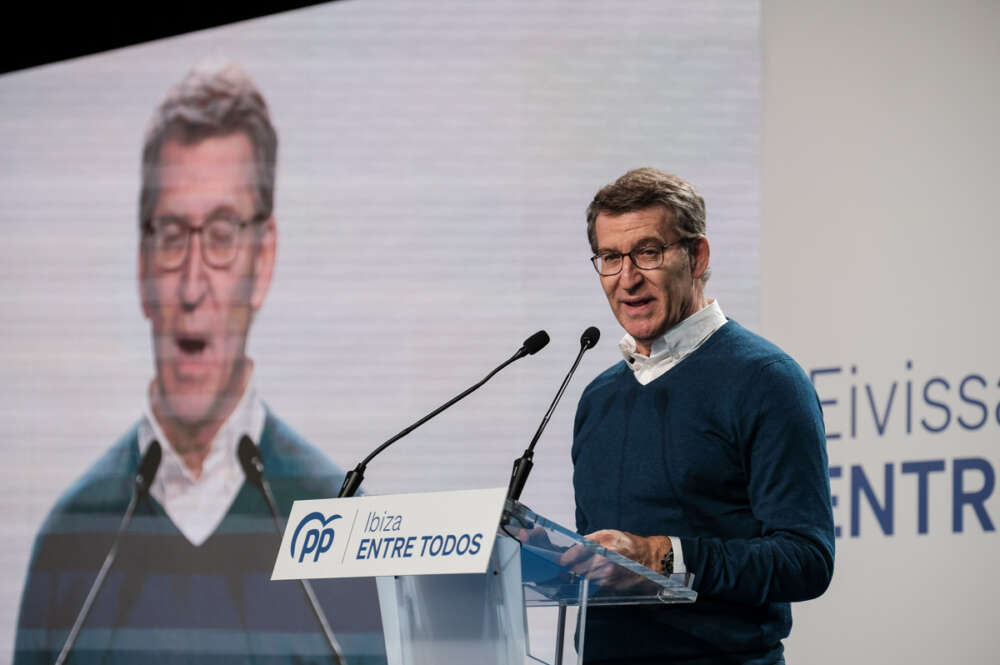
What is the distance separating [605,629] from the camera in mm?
1760

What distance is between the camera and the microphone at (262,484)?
3.18 meters

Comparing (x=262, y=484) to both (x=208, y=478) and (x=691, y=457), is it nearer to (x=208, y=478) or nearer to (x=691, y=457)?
(x=208, y=478)

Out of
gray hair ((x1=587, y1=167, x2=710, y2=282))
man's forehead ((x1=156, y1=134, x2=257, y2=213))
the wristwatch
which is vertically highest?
man's forehead ((x1=156, y1=134, x2=257, y2=213))

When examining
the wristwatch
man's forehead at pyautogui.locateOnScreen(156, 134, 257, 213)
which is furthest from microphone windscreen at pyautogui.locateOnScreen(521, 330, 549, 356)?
man's forehead at pyautogui.locateOnScreen(156, 134, 257, 213)

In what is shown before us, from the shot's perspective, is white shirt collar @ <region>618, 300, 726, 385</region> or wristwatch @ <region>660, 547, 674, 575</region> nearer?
wristwatch @ <region>660, 547, 674, 575</region>

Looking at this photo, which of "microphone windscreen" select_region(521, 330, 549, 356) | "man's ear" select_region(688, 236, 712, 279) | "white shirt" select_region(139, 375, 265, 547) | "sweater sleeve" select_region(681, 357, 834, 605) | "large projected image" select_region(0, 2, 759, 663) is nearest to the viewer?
"sweater sleeve" select_region(681, 357, 834, 605)

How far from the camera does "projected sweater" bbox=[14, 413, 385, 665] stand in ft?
10.5

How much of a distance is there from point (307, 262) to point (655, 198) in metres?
1.67

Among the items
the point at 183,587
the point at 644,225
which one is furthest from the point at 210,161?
the point at 644,225

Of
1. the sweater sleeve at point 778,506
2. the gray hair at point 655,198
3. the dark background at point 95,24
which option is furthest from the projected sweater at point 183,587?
the sweater sleeve at point 778,506

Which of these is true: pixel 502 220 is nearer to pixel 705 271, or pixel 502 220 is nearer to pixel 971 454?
pixel 705 271

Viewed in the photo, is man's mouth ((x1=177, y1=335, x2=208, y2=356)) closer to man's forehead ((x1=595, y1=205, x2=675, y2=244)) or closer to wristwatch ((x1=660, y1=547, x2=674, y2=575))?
man's forehead ((x1=595, y1=205, x2=675, y2=244))

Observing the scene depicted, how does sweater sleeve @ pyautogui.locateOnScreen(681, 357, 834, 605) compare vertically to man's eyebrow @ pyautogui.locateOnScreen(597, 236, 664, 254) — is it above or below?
below

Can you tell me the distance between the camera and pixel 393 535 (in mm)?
1339
